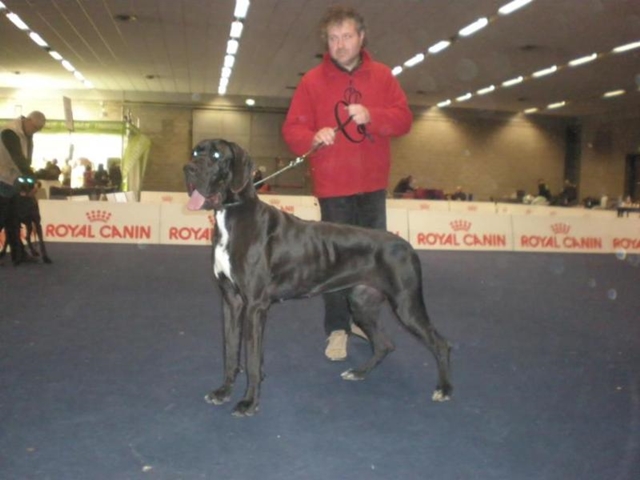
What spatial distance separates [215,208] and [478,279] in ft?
18.5

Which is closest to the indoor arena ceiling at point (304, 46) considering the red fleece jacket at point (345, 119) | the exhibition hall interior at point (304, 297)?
the exhibition hall interior at point (304, 297)

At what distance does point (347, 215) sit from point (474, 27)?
40.3 ft

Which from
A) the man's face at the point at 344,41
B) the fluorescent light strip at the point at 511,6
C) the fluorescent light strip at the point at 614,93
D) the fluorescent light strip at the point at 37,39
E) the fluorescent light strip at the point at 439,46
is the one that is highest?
the fluorescent light strip at the point at 37,39

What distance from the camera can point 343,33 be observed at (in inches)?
144

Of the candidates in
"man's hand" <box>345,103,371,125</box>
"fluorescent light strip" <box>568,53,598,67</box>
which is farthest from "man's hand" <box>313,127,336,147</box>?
"fluorescent light strip" <box>568,53,598,67</box>

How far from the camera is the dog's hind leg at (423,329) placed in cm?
330

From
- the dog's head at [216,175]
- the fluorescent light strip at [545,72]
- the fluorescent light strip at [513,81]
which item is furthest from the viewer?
the fluorescent light strip at [513,81]

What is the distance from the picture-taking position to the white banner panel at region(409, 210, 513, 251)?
12.2 metres

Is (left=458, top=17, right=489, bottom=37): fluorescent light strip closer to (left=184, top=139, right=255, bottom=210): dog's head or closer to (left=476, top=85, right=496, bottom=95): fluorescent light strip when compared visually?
(left=476, top=85, right=496, bottom=95): fluorescent light strip

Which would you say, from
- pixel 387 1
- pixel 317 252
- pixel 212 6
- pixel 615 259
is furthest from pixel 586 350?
pixel 212 6

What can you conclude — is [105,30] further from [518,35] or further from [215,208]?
[215,208]

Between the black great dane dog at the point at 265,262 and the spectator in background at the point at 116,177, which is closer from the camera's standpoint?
the black great dane dog at the point at 265,262

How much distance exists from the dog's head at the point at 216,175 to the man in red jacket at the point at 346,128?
793 millimetres

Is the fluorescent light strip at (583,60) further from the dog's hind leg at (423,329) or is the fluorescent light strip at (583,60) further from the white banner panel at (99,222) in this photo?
the dog's hind leg at (423,329)
